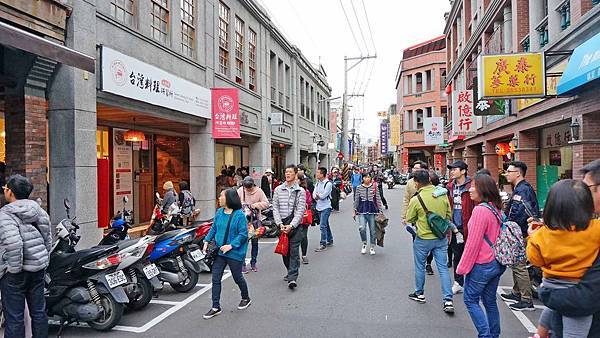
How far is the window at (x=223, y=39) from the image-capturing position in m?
14.1

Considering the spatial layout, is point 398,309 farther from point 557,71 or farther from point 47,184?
point 557,71

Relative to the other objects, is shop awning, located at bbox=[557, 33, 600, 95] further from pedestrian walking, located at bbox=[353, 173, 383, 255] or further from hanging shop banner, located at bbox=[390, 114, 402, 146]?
hanging shop banner, located at bbox=[390, 114, 402, 146]

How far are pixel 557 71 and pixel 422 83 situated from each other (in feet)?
119

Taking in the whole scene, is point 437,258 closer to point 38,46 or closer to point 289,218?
point 289,218

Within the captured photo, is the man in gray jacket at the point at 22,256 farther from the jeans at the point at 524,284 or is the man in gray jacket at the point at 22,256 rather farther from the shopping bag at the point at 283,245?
the jeans at the point at 524,284

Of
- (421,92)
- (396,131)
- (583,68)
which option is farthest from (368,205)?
(396,131)

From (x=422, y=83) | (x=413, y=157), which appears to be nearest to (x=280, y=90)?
(x=422, y=83)

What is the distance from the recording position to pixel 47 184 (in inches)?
292

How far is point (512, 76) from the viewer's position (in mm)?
9859

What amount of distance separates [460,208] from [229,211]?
3569 millimetres

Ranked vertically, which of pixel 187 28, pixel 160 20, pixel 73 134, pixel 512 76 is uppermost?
pixel 187 28

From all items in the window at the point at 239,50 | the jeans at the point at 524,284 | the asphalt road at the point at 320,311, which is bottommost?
the asphalt road at the point at 320,311

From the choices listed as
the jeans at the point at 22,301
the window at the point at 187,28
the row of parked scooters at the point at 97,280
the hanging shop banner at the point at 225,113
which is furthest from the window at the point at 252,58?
the jeans at the point at 22,301

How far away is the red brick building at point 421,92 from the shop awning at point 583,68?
34021 millimetres
